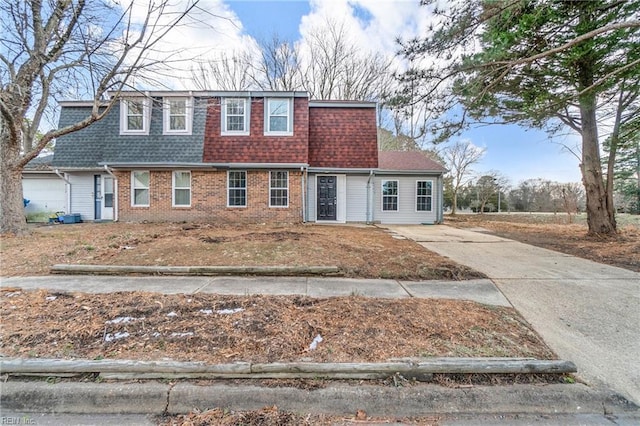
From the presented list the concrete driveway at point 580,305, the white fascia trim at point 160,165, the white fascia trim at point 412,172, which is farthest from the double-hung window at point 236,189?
the concrete driveway at point 580,305

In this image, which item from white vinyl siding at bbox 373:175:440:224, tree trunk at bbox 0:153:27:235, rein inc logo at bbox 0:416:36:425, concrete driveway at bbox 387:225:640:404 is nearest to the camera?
rein inc logo at bbox 0:416:36:425

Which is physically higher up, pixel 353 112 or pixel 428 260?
pixel 353 112

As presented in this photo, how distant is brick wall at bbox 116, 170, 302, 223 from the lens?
39.5ft

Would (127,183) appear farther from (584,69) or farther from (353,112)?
(584,69)

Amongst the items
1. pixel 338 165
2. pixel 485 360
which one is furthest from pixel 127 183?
pixel 485 360

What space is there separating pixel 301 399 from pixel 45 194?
19.1m

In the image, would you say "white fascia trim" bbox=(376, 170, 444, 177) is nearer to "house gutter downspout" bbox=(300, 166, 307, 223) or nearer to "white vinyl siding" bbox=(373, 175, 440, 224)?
"white vinyl siding" bbox=(373, 175, 440, 224)

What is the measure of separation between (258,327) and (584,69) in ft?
34.5

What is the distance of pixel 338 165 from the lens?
42.7ft

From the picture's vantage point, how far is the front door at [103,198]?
13.5 metres

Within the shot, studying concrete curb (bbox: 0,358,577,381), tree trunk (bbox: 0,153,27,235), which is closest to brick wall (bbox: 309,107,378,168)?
tree trunk (bbox: 0,153,27,235)

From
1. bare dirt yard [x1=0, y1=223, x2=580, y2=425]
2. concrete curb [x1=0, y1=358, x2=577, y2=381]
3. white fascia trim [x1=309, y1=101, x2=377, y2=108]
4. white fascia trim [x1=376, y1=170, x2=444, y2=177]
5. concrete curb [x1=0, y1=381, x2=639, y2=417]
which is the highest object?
white fascia trim [x1=309, y1=101, x2=377, y2=108]

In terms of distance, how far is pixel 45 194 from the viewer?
14664mm

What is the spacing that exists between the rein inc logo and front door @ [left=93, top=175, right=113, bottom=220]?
13.8 metres
